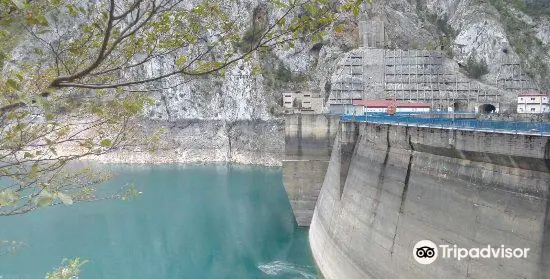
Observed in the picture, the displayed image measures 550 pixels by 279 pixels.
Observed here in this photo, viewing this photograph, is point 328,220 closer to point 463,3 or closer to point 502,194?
point 502,194

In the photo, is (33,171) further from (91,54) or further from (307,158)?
(307,158)

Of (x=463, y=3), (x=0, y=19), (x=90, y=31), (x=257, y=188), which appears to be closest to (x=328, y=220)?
(x=90, y=31)

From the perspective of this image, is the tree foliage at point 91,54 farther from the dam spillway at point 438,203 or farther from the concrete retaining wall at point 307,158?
the concrete retaining wall at point 307,158

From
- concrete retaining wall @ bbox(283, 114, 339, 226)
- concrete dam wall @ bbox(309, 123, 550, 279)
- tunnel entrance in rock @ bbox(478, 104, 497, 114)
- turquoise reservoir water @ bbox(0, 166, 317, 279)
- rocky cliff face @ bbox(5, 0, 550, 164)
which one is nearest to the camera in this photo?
concrete dam wall @ bbox(309, 123, 550, 279)

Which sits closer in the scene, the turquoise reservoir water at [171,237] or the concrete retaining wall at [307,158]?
the turquoise reservoir water at [171,237]

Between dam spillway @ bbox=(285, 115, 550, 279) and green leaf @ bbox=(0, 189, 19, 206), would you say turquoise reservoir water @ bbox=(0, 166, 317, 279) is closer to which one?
dam spillway @ bbox=(285, 115, 550, 279)

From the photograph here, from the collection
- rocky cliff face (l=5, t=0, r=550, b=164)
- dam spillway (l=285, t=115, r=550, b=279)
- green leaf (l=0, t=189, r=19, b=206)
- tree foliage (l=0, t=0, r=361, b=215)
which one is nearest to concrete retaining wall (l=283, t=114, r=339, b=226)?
dam spillway (l=285, t=115, r=550, b=279)

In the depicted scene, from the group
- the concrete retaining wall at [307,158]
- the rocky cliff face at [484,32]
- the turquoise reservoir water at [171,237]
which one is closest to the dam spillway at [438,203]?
the turquoise reservoir water at [171,237]
